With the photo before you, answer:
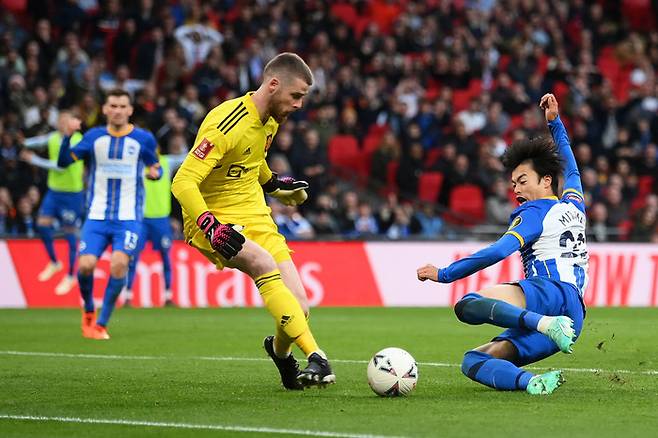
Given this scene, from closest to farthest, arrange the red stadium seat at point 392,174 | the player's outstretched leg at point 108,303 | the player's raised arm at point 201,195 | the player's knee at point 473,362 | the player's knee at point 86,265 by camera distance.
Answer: the player's raised arm at point 201,195, the player's knee at point 473,362, the player's knee at point 86,265, the player's outstretched leg at point 108,303, the red stadium seat at point 392,174

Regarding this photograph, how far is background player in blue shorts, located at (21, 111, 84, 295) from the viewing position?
17.4 m

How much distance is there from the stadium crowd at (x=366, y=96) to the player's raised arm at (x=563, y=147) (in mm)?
10859

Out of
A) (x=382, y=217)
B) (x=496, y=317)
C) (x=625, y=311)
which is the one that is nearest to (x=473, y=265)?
(x=496, y=317)

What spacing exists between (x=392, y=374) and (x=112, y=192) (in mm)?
5840

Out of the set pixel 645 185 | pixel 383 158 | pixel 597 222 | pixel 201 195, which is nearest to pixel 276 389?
pixel 201 195

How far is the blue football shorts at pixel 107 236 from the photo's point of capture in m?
12.3

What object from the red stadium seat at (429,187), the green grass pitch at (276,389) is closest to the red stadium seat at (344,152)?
the red stadium seat at (429,187)

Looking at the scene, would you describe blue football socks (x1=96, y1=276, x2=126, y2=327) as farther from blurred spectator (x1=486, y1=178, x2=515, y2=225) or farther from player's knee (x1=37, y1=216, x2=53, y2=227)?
blurred spectator (x1=486, y1=178, x2=515, y2=225)

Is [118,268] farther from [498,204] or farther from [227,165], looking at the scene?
[498,204]

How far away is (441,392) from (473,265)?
0.96 meters

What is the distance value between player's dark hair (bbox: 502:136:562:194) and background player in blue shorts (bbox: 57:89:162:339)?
5296 mm

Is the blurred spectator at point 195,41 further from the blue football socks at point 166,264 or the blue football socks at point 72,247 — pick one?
the blue football socks at point 166,264

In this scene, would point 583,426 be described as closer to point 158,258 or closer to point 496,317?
point 496,317

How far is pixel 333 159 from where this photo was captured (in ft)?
73.3
